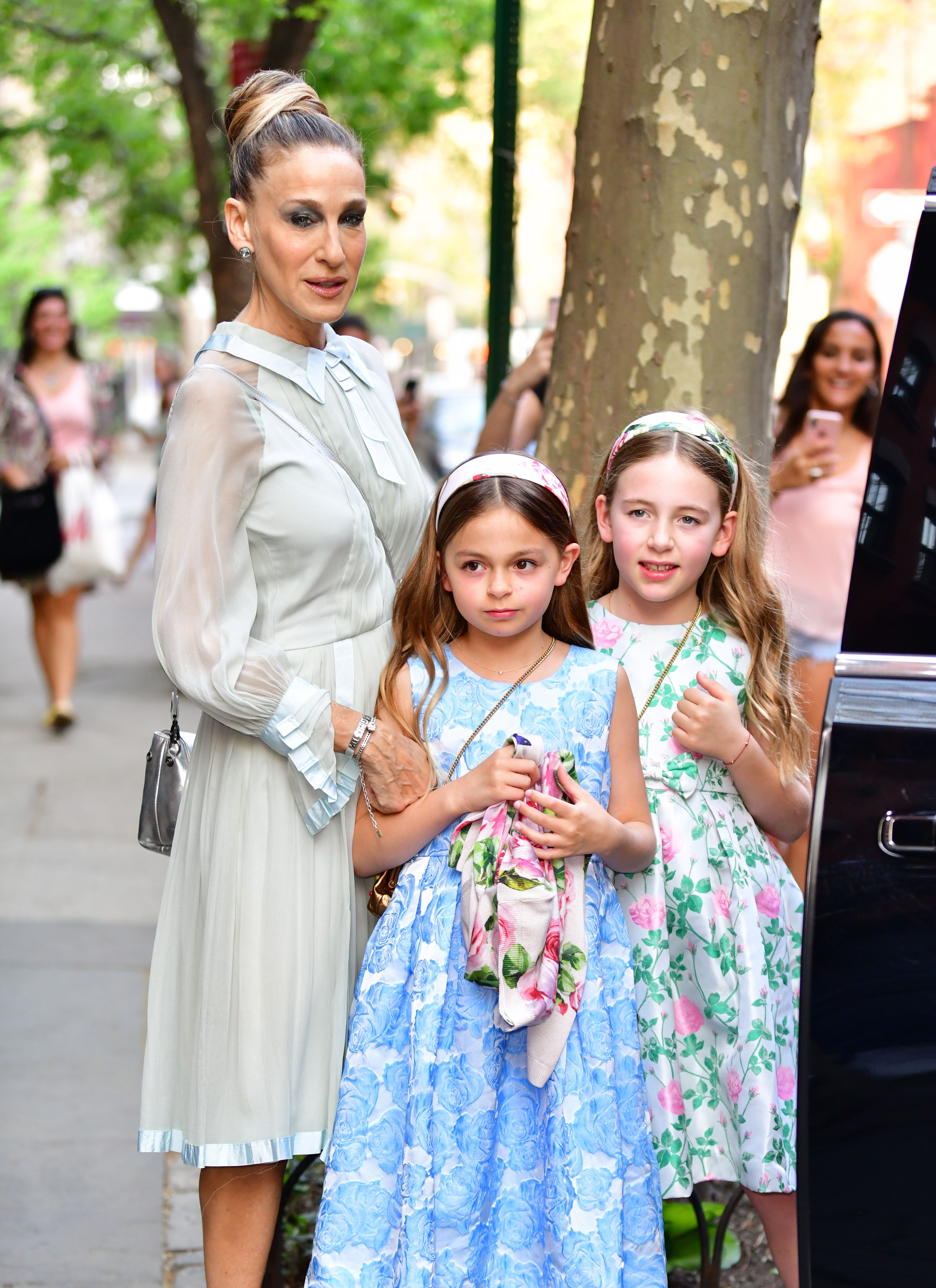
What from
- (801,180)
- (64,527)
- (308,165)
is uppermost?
(64,527)

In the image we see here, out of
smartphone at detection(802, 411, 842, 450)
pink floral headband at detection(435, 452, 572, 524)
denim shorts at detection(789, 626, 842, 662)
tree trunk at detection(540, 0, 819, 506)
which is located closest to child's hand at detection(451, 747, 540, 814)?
pink floral headband at detection(435, 452, 572, 524)

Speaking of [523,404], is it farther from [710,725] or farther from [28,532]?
[28,532]

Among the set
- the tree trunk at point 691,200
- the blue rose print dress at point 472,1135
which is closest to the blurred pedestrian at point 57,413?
the tree trunk at point 691,200

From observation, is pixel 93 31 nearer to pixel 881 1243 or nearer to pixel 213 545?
pixel 213 545

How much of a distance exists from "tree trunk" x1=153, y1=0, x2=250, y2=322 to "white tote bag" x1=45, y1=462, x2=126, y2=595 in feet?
4.09

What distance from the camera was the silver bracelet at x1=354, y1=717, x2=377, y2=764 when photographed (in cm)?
253

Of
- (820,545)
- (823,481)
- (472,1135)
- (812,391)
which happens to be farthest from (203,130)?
(472,1135)

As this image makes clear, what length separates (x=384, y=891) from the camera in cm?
265

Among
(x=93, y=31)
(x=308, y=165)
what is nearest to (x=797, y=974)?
(x=308, y=165)

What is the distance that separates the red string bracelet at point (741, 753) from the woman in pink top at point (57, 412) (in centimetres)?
610

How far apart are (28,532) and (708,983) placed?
615 centimetres

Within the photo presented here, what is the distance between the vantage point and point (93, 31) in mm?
10953

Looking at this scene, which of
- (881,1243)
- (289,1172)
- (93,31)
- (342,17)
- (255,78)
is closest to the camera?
(881,1243)

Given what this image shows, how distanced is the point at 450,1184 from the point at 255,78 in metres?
1.84
